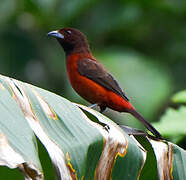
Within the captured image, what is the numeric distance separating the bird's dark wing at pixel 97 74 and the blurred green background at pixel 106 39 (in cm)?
208

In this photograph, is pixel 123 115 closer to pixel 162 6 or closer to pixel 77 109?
pixel 162 6

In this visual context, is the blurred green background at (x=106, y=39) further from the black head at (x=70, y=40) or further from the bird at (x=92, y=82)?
the bird at (x=92, y=82)

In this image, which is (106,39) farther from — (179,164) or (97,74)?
(179,164)

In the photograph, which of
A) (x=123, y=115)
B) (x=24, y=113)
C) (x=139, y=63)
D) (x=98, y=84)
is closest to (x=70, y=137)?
(x=24, y=113)

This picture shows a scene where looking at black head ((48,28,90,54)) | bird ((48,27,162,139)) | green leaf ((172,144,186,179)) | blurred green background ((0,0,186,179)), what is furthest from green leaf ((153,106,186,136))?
blurred green background ((0,0,186,179))

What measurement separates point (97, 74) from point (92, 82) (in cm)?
11

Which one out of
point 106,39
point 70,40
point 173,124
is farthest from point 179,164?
point 106,39

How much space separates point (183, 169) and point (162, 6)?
5777 millimetres

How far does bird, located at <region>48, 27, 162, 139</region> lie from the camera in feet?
13.9

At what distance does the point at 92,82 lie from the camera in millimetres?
4512

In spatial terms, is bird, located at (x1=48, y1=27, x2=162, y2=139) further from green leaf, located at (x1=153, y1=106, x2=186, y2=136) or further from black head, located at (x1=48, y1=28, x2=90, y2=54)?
green leaf, located at (x1=153, y1=106, x2=186, y2=136)

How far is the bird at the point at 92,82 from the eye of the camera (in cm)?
424

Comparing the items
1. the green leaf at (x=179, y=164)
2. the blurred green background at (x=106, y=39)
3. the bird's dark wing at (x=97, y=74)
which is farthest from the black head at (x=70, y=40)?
the green leaf at (x=179, y=164)

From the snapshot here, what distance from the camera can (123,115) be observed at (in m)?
6.19
